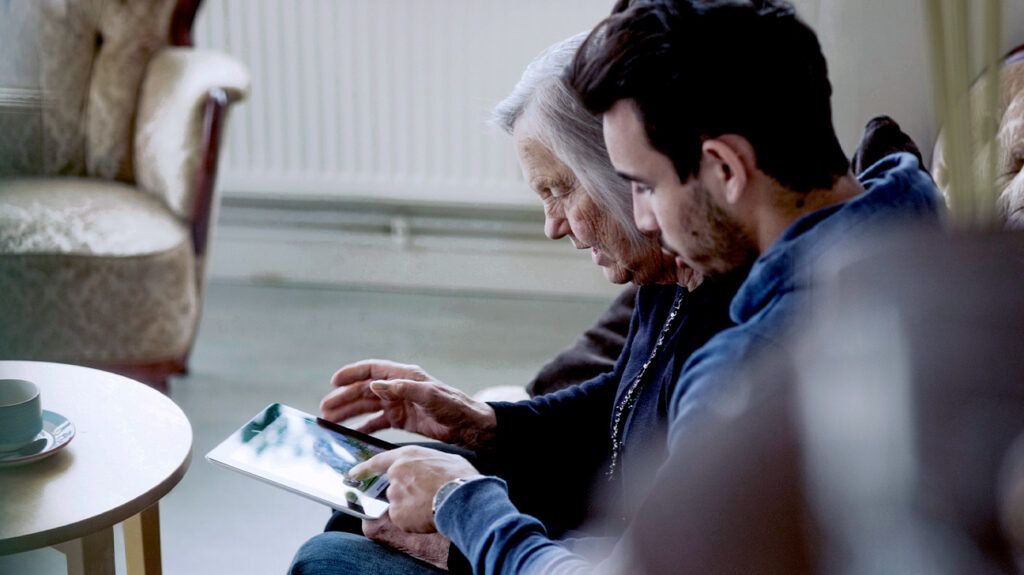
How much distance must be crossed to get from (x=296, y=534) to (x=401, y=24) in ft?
4.67

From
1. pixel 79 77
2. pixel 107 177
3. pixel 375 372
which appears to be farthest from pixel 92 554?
pixel 79 77

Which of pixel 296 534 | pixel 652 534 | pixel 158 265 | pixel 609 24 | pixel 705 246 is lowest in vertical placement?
pixel 296 534

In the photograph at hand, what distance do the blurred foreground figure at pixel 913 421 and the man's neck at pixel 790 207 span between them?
18 centimetres

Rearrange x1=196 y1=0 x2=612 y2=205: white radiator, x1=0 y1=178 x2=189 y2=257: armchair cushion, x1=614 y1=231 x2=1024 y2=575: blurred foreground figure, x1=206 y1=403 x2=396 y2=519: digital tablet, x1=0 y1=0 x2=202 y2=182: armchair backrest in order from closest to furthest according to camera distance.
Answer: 1. x1=614 y1=231 x2=1024 y2=575: blurred foreground figure
2. x1=206 y1=403 x2=396 y2=519: digital tablet
3. x1=0 y1=178 x2=189 y2=257: armchair cushion
4. x1=0 y1=0 x2=202 y2=182: armchair backrest
5. x1=196 y1=0 x2=612 y2=205: white radiator

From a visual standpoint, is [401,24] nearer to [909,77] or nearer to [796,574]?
[909,77]

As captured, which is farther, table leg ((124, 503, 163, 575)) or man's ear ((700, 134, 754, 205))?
table leg ((124, 503, 163, 575))

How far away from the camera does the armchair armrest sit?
7.59 ft

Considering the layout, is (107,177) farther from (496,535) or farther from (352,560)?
(496,535)

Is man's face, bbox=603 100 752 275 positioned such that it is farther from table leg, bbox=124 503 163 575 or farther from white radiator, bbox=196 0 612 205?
white radiator, bbox=196 0 612 205

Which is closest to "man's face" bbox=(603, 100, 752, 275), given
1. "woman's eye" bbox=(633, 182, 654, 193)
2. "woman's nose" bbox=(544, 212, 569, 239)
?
"woman's eye" bbox=(633, 182, 654, 193)

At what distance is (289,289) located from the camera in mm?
3072

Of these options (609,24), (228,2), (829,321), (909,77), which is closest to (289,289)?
(228,2)

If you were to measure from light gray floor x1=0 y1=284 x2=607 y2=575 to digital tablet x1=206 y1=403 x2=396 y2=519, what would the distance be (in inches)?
27.0

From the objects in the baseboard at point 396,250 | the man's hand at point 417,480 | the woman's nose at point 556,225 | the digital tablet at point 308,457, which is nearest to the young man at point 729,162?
the man's hand at point 417,480
